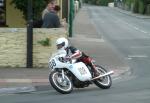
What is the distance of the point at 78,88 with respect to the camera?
13.2 meters

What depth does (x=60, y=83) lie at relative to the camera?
12.3 m

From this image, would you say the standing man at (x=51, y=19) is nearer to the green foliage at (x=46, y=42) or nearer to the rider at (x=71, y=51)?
the green foliage at (x=46, y=42)

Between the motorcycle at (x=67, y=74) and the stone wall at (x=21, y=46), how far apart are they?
3776 millimetres

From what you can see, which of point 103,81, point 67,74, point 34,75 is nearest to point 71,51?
point 67,74

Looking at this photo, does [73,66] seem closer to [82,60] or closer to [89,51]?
[82,60]

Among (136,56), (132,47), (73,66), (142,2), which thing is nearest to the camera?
(73,66)

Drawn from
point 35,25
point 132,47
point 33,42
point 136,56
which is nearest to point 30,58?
point 33,42

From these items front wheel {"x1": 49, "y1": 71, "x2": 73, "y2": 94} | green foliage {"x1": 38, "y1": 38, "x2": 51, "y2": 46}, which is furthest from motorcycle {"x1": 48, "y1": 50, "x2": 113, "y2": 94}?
green foliage {"x1": 38, "y1": 38, "x2": 51, "y2": 46}

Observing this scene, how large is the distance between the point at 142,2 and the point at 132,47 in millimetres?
59936

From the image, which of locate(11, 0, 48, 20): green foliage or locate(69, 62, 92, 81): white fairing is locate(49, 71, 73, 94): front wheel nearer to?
locate(69, 62, 92, 81): white fairing

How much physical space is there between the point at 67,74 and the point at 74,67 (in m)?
0.22

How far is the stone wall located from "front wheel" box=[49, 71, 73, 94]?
13.8 ft

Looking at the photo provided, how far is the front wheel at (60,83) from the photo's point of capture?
40.1 feet

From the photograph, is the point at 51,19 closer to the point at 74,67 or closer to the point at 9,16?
the point at 74,67
